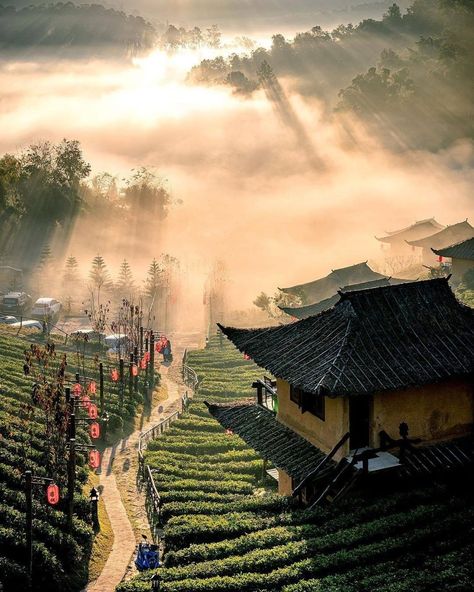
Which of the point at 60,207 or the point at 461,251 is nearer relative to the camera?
the point at 461,251

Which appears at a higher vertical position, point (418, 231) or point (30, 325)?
point (418, 231)

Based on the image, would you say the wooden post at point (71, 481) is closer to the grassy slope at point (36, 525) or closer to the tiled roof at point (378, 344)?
the grassy slope at point (36, 525)

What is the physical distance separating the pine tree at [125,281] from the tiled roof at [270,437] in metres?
55.5

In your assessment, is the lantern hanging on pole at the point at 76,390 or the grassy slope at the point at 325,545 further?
the lantern hanging on pole at the point at 76,390

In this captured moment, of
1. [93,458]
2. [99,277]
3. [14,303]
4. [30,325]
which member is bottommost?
[93,458]

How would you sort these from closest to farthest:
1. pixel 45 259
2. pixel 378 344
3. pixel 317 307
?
pixel 378 344 → pixel 317 307 → pixel 45 259

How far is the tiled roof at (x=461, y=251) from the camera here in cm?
6438

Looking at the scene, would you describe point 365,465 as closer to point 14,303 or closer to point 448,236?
point 14,303

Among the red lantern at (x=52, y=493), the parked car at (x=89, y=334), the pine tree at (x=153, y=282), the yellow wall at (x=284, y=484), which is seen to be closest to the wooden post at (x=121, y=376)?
the parked car at (x=89, y=334)

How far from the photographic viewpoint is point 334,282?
69.7 metres

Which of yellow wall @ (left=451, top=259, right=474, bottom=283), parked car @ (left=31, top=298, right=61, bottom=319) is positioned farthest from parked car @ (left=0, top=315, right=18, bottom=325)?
yellow wall @ (left=451, top=259, right=474, bottom=283)

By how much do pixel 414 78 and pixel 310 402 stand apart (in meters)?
115

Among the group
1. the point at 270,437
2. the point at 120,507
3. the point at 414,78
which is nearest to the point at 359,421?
the point at 270,437

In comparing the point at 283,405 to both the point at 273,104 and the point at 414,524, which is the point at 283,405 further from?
the point at 273,104
